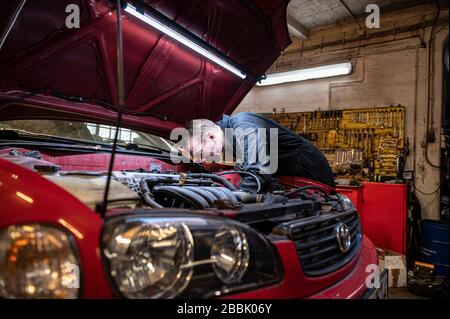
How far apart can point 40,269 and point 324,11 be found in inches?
197

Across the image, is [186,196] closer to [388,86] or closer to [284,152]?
[284,152]

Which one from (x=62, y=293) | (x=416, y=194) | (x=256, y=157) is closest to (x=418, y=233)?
(x=416, y=194)

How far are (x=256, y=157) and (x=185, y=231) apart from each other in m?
1.53

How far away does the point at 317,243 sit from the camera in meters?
0.99

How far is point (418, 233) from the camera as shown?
3779 mm

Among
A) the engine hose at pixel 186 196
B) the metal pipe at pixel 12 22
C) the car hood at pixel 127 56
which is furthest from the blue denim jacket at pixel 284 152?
the metal pipe at pixel 12 22

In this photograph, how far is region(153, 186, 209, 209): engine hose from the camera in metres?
1.08

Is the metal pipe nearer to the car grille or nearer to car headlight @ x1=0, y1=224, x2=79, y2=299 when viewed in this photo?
car headlight @ x1=0, y1=224, x2=79, y2=299

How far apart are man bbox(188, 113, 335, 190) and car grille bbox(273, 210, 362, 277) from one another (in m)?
1.06

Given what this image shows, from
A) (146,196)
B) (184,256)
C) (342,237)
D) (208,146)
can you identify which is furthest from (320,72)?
(184,256)

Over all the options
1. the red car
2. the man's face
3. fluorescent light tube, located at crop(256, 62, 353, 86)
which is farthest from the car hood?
fluorescent light tube, located at crop(256, 62, 353, 86)

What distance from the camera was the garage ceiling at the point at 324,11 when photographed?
13.6 feet

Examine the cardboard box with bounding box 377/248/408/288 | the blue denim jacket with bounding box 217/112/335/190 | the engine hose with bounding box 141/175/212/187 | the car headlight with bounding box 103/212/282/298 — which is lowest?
the cardboard box with bounding box 377/248/408/288

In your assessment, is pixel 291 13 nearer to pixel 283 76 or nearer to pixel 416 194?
pixel 283 76
